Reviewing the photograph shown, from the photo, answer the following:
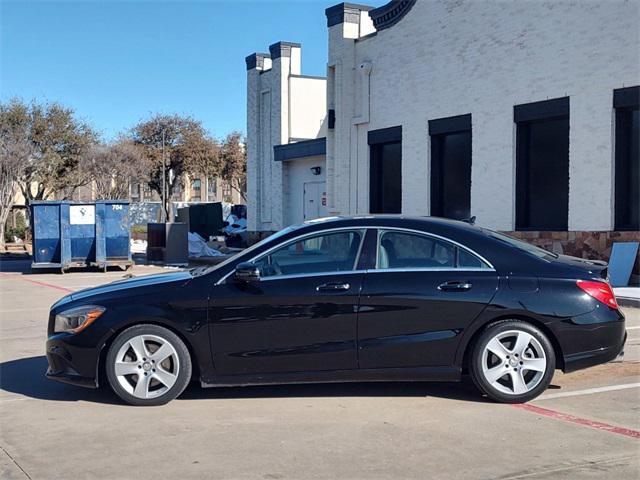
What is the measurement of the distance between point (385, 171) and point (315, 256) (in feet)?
55.9

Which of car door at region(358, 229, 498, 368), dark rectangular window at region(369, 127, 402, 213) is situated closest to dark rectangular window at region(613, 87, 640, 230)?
dark rectangular window at region(369, 127, 402, 213)

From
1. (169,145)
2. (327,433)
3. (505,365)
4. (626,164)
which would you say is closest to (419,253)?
(505,365)

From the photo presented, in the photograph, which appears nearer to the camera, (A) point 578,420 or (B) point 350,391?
(A) point 578,420

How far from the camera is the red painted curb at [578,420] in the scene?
228 inches

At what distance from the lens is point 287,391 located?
709 centimetres

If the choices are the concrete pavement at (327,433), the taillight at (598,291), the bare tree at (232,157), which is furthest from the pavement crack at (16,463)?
the bare tree at (232,157)

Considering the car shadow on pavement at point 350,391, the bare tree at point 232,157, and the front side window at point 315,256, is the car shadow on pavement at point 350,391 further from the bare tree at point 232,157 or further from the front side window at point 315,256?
the bare tree at point 232,157

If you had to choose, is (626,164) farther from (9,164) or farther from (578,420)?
(9,164)

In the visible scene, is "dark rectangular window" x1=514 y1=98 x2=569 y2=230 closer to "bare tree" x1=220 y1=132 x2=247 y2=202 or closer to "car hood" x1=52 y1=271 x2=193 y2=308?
"car hood" x1=52 y1=271 x2=193 y2=308

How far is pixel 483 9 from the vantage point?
19.4 meters

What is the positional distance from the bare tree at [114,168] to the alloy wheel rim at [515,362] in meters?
37.2

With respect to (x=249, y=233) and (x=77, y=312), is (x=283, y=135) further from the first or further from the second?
(x=77, y=312)

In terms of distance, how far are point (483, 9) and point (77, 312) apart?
50.7ft

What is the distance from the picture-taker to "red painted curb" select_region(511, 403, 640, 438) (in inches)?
228
